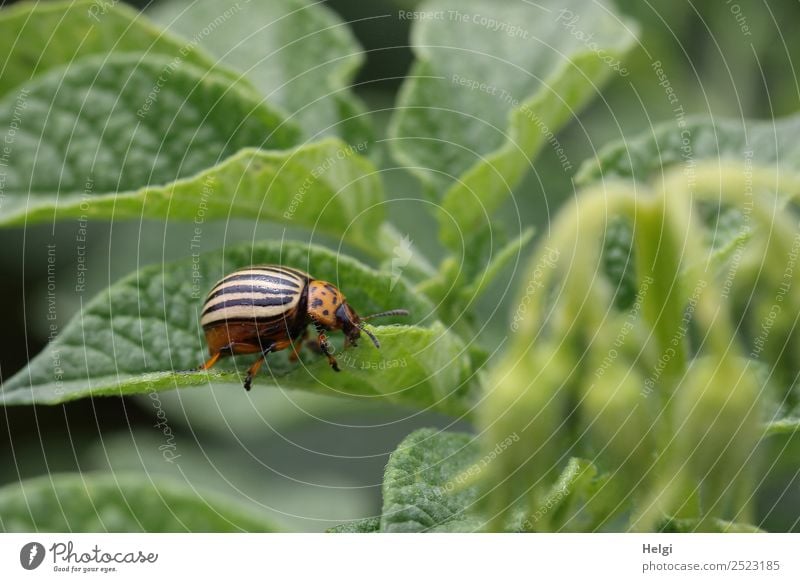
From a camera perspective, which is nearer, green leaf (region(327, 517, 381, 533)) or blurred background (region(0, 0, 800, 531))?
green leaf (region(327, 517, 381, 533))

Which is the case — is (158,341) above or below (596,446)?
above

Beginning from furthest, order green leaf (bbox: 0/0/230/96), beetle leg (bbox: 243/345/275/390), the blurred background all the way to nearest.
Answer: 1. the blurred background
2. green leaf (bbox: 0/0/230/96)
3. beetle leg (bbox: 243/345/275/390)

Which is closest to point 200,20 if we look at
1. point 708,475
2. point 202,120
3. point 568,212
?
point 202,120

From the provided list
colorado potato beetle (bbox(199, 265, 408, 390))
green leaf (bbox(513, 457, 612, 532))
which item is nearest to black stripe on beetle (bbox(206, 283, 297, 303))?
colorado potato beetle (bbox(199, 265, 408, 390))

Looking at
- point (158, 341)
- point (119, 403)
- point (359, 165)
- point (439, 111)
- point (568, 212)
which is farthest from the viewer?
point (119, 403)

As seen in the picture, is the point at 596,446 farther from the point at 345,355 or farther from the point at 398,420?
the point at 398,420
